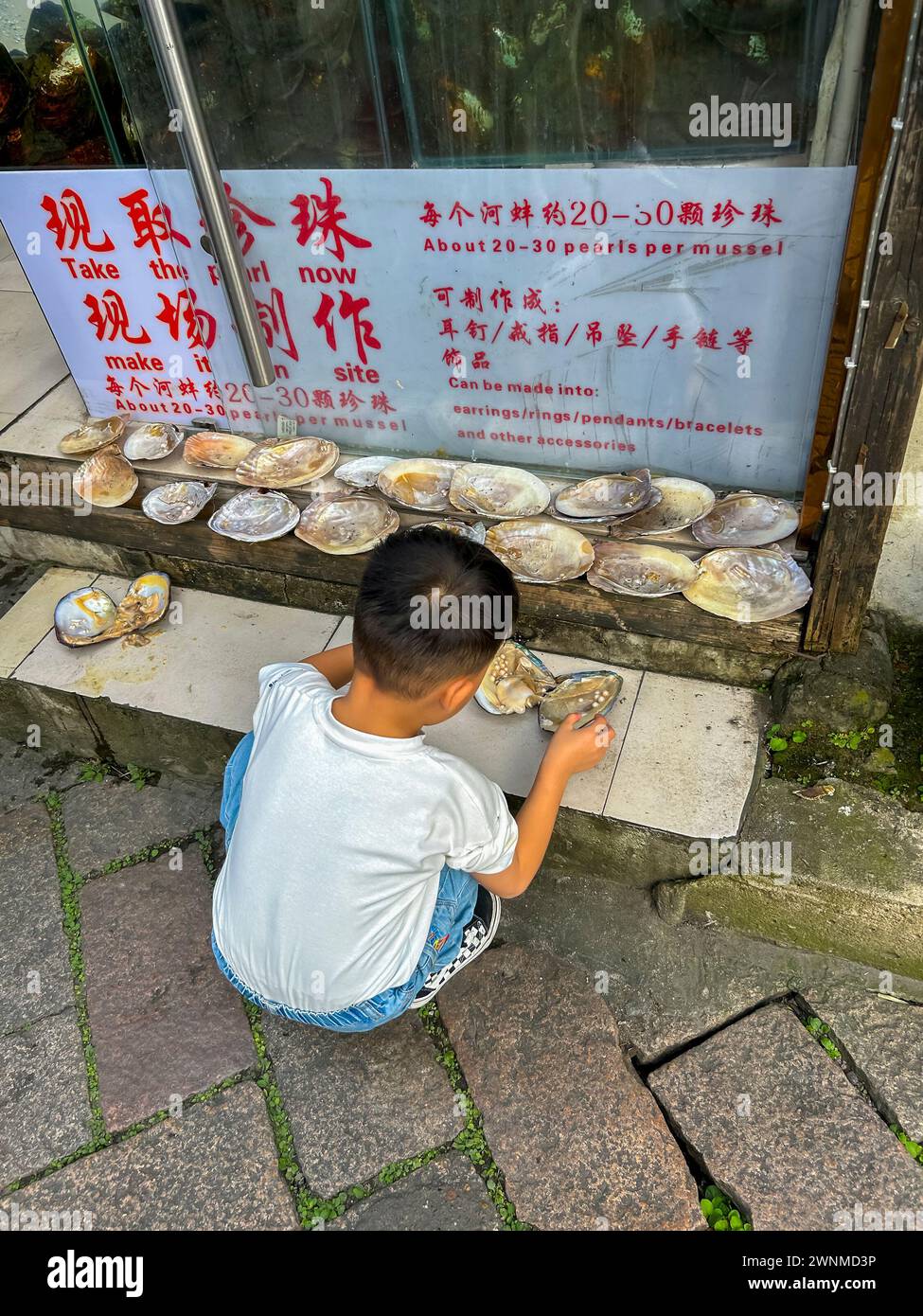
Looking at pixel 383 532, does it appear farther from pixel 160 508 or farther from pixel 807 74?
Answer: pixel 807 74

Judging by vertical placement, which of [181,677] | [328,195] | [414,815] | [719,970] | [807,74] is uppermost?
[807,74]

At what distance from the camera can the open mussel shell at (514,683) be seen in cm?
277

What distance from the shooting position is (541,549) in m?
2.88

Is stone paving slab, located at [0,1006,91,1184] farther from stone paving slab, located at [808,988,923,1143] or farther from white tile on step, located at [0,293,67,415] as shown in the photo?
white tile on step, located at [0,293,67,415]

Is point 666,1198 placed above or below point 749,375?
below

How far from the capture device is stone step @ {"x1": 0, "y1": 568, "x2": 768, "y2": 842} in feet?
8.29

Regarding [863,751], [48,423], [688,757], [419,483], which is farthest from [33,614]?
[863,751]

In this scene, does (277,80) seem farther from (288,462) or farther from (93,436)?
(93,436)

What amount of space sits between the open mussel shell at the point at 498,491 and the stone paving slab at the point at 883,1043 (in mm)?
1680

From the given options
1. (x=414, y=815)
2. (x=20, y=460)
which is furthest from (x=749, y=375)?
(x=20, y=460)

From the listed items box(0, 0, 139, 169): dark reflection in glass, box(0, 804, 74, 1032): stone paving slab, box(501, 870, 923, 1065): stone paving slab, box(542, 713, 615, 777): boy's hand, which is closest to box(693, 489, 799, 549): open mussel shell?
box(542, 713, 615, 777): boy's hand
